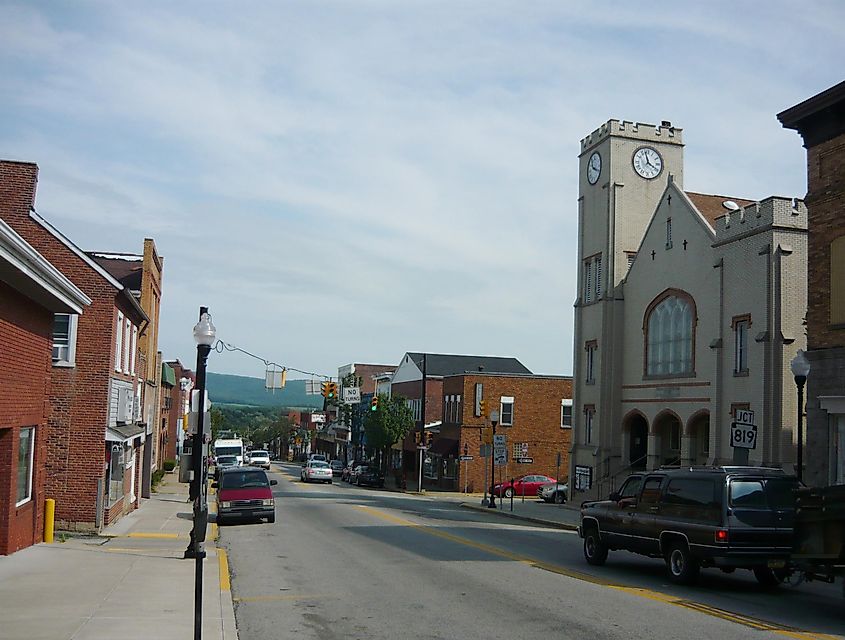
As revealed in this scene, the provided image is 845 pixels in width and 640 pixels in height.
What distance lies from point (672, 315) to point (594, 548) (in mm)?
19054

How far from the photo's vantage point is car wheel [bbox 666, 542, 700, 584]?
1586 cm

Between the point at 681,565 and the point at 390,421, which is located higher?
the point at 390,421

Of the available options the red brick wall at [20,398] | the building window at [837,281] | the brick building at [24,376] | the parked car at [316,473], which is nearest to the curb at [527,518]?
the building window at [837,281]

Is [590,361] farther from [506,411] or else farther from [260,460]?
[260,460]

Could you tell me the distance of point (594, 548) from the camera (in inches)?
751

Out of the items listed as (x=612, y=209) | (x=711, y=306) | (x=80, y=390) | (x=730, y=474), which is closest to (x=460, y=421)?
(x=612, y=209)

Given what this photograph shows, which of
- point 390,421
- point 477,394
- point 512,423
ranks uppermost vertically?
point 477,394

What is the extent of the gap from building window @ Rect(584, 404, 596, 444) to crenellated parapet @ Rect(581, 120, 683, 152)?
11883mm

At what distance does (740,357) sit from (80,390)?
834 inches

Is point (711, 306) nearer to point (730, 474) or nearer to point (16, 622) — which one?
point (730, 474)

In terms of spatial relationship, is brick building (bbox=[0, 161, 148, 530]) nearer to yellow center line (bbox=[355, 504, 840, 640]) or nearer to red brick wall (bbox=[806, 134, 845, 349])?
yellow center line (bbox=[355, 504, 840, 640])

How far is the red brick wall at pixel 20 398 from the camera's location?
1639 cm

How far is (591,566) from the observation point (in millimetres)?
19031

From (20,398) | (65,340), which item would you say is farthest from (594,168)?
(20,398)
